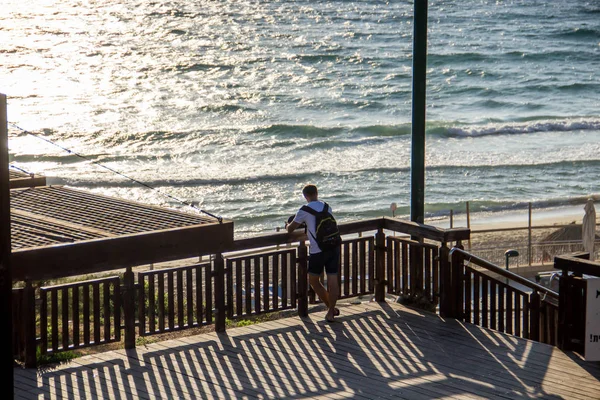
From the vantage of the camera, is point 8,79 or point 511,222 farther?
point 8,79

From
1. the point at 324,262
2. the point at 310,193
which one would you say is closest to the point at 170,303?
the point at 324,262

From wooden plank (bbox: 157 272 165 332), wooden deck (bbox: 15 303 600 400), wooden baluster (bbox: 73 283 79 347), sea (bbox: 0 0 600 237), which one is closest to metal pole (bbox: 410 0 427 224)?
wooden deck (bbox: 15 303 600 400)

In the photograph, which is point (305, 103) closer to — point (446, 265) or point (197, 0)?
point (197, 0)

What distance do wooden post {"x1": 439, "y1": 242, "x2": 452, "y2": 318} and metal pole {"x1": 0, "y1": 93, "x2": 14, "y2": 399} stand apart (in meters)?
5.25

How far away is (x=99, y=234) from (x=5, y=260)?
10.2 feet

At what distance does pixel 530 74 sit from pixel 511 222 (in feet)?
108

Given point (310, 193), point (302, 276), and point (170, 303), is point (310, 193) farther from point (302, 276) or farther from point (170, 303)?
point (170, 303)

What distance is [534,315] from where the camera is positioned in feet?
29.8

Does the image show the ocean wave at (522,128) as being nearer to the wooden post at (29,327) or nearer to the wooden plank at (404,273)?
the wooden plank at (404,273)

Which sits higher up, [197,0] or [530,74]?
[197,0]

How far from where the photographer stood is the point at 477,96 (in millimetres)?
53250

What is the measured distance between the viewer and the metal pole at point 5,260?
493 centimetres

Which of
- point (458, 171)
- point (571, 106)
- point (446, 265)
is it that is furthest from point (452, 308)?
point (571, 106)

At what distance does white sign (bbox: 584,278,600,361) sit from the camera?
24.3ft
